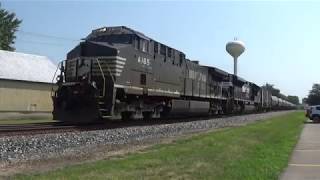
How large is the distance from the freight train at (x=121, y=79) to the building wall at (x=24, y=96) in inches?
695

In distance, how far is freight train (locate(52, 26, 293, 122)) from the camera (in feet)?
67.4

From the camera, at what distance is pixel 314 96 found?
161375mm

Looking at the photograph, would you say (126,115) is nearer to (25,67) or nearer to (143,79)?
(143,79)

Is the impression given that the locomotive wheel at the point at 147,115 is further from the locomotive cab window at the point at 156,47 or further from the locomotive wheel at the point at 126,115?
the locomotive cab window at the point at 156,47

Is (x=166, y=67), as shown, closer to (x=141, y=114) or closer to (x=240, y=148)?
(x=141, y=114)

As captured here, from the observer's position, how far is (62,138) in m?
15.6

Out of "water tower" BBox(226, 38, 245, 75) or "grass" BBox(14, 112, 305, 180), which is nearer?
"grass" BBox(14, 112, 305, 180)

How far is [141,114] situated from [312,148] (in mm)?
9459

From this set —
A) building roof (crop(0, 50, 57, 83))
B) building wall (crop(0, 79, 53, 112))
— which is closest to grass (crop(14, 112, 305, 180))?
building wall (crop(0, 79, 53, 112))

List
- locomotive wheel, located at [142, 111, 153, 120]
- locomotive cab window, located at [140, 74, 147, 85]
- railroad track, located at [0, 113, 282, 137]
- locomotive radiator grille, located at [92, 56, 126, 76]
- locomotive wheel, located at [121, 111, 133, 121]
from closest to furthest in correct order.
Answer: railroad track, located at [0, 113, 282, 137] < locomotive radiator grille, located at [92, 56, 126, 76] < locomotive wheel, located at [121, 111, 133, 121] < locomotive cab window, located at [140, 74, 147, 85] < locomotive wheel, located at [142, 111, 153, 120]

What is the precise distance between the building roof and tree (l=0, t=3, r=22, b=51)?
2567 centimetres

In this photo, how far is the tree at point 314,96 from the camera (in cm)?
15362

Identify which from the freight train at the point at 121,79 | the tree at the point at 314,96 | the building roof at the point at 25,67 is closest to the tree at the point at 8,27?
the building roof at the point at 25,67

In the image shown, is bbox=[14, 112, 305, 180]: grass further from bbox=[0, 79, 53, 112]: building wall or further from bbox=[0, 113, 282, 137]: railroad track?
bbox=[0, 79, 53, 112]: building wall
